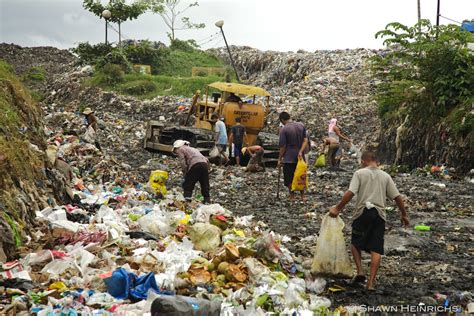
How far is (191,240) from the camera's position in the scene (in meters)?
7.30

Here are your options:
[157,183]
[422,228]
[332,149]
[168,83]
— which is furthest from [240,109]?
[168,83]

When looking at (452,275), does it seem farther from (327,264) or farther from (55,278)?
(55,278)

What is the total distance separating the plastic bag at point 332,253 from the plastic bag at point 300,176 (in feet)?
15.3

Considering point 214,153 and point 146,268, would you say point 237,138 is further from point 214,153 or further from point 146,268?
point 146,268

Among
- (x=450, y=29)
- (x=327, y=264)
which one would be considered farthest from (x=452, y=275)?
(x=450, y=29)

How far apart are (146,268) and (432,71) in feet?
42.3

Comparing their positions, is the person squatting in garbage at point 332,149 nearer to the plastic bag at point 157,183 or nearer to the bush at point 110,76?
the plastic bag at point 157,183

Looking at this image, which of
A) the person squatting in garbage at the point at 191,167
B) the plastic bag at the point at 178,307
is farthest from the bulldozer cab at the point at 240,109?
the plastic bag at the point at 178,307

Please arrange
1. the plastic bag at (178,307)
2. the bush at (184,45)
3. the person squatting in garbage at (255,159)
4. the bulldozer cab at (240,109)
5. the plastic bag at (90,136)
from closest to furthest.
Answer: the plastic bag at (178,307) < the plastic bag at (90,136) < the person squatting in garbage at (255,159) < the bulldozer cab at (240,109) < the bush at (184,45)

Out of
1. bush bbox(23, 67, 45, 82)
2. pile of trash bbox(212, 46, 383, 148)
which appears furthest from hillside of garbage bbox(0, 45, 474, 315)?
bush bbox(23, 67, 45, 82)

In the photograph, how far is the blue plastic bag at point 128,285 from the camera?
5.43m

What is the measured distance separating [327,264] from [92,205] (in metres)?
4.55

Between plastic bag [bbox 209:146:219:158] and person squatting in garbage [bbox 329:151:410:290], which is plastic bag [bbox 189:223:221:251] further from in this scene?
plastic bag [bbox 209:146:219:158]

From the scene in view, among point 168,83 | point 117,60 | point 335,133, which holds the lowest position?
point 335,133
